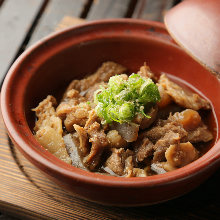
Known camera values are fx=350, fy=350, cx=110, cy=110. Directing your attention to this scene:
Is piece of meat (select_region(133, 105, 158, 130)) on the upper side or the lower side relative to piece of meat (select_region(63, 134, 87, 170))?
upper

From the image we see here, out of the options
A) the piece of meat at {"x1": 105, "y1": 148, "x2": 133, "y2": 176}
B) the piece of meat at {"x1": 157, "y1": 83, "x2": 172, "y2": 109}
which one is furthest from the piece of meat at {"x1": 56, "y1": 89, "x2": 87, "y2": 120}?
the piece of meat at {"x1": 157, "y1": 83, "x2": 172, "y2": 109}

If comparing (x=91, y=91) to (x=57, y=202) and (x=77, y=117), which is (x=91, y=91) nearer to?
(x=77, y=117)

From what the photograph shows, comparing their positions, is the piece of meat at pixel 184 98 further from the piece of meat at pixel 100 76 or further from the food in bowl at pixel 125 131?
the piece of meat at pixel 100 76

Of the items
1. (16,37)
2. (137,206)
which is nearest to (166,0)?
(16,37)

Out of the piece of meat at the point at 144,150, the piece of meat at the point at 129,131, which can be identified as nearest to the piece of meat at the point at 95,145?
the piece of meat at the point at 129,131

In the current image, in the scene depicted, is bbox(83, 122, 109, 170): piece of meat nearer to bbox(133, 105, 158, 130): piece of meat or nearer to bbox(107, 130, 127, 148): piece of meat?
bbox(107, 130, 127, 148): piece of meat

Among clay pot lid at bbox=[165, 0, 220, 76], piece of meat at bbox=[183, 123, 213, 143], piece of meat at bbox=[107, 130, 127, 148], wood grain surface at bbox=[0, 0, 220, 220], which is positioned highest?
clay pot lid at bbox=[165, 0, 220, 76]

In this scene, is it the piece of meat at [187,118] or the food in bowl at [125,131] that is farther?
the piece of meat at [187,118]

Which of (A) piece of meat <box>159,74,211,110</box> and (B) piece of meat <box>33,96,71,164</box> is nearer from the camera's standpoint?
(B) piece of meat <box>33,96,71,164</box>
